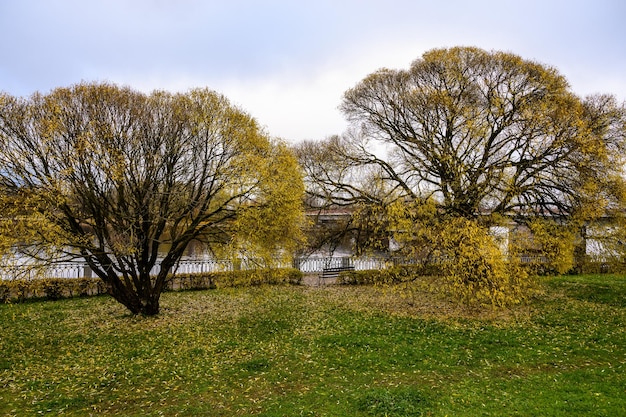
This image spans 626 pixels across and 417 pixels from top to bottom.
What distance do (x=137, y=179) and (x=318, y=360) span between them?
27.6 ft

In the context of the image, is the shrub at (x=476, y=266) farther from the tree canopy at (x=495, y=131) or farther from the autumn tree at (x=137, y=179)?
the autumn tree at (x=137, y=179)

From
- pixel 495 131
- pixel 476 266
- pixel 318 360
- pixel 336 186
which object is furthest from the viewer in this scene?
pixel 336 186

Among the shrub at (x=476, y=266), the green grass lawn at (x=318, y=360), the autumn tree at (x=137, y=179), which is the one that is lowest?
the green grass lawn at (x=318, y=360)

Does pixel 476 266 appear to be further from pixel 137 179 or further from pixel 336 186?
pixel 137 179

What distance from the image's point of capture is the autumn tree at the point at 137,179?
11.4 metres

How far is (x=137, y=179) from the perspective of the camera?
44.0ft

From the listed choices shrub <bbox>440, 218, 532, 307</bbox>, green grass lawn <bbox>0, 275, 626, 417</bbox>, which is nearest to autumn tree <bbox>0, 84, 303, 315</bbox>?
green grass lawn <bbox>0, 275, 626, 417</bbox>

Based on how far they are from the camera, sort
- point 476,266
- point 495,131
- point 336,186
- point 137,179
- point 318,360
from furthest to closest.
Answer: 1. point 336,186
2. point 495,131
3. point 137,179
4. point 476,266
5. point 318,360

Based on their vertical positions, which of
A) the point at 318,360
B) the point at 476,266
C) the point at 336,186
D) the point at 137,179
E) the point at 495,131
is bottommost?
the point at 318,360

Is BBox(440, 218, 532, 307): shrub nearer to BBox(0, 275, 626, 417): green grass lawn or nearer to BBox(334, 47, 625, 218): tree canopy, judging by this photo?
BBox(0, 275, 626, 417): green grass lawn

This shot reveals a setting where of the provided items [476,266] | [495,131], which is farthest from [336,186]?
[476,266]

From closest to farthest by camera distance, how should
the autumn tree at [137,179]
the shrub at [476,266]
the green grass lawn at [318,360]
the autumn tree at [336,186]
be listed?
1. the green grass lawn at [318,360]
2. the autumn tree at [137,179]
3. the shrub at [476,266]
4. the autumn tree at [336,186]

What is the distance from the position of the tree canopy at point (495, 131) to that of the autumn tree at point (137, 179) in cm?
648

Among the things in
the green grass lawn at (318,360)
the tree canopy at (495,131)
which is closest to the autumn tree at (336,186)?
the tree canopy at (495,131)
